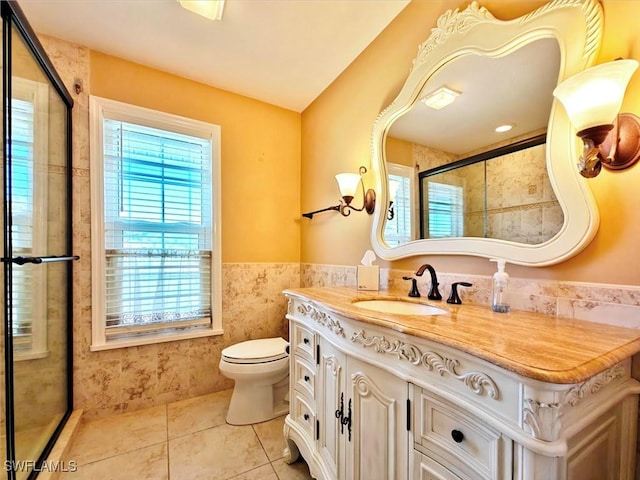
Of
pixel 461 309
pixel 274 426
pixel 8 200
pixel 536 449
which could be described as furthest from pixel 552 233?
pixel 8 200

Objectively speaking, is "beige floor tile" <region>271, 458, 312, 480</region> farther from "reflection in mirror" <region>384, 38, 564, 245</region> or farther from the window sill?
"reflection in mirror" <region>384, 38, 564, 245</region>

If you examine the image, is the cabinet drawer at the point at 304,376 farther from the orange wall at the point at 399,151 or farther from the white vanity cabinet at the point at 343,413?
the orange wall at the point at 399,151

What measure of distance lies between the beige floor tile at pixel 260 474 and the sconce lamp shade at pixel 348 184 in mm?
1573

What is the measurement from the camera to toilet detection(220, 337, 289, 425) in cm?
177

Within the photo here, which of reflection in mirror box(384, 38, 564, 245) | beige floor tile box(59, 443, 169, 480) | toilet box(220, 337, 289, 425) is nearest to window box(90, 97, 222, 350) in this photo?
toilet box(220, 337, 289, 425)

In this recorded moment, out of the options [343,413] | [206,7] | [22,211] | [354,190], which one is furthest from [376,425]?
[206,7]

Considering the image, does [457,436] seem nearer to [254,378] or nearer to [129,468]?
[254,378]

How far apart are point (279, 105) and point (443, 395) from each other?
8.31 feet

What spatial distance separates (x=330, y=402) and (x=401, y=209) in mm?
1037

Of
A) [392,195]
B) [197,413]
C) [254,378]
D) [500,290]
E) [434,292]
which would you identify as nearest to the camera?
[500,290]

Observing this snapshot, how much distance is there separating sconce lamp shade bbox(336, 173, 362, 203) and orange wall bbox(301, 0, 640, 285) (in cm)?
14

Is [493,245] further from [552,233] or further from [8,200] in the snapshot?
[8,200]

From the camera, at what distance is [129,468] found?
1.44 metres

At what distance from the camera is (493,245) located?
1.10m
